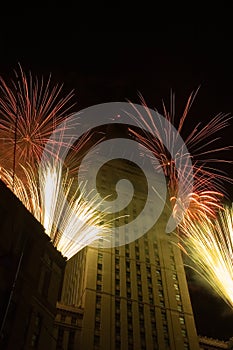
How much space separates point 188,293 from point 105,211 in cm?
1927

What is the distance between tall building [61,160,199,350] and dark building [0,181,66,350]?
18.1m

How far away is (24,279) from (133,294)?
30.1 m

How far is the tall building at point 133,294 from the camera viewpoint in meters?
46.7

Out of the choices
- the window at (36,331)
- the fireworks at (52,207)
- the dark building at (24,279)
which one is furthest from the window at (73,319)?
the window at (36,331)

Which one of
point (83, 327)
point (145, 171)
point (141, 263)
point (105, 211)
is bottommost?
point (83, 327)

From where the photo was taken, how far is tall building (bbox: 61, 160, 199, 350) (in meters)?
46.7

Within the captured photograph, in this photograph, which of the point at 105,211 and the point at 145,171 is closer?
the point at 105,211

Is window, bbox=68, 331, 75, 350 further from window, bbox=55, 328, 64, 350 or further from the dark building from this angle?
the dark building

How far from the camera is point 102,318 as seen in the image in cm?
4769

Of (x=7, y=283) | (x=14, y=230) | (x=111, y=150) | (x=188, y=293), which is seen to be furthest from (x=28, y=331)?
(x=111, y=150)

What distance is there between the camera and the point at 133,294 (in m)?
52.8

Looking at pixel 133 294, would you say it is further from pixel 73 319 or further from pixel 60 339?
pixel 60 339

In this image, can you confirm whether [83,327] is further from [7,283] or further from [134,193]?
[134,193]

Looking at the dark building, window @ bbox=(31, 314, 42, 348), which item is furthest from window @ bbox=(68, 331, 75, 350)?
window @ bbox=(31, 314, 42, 348)
